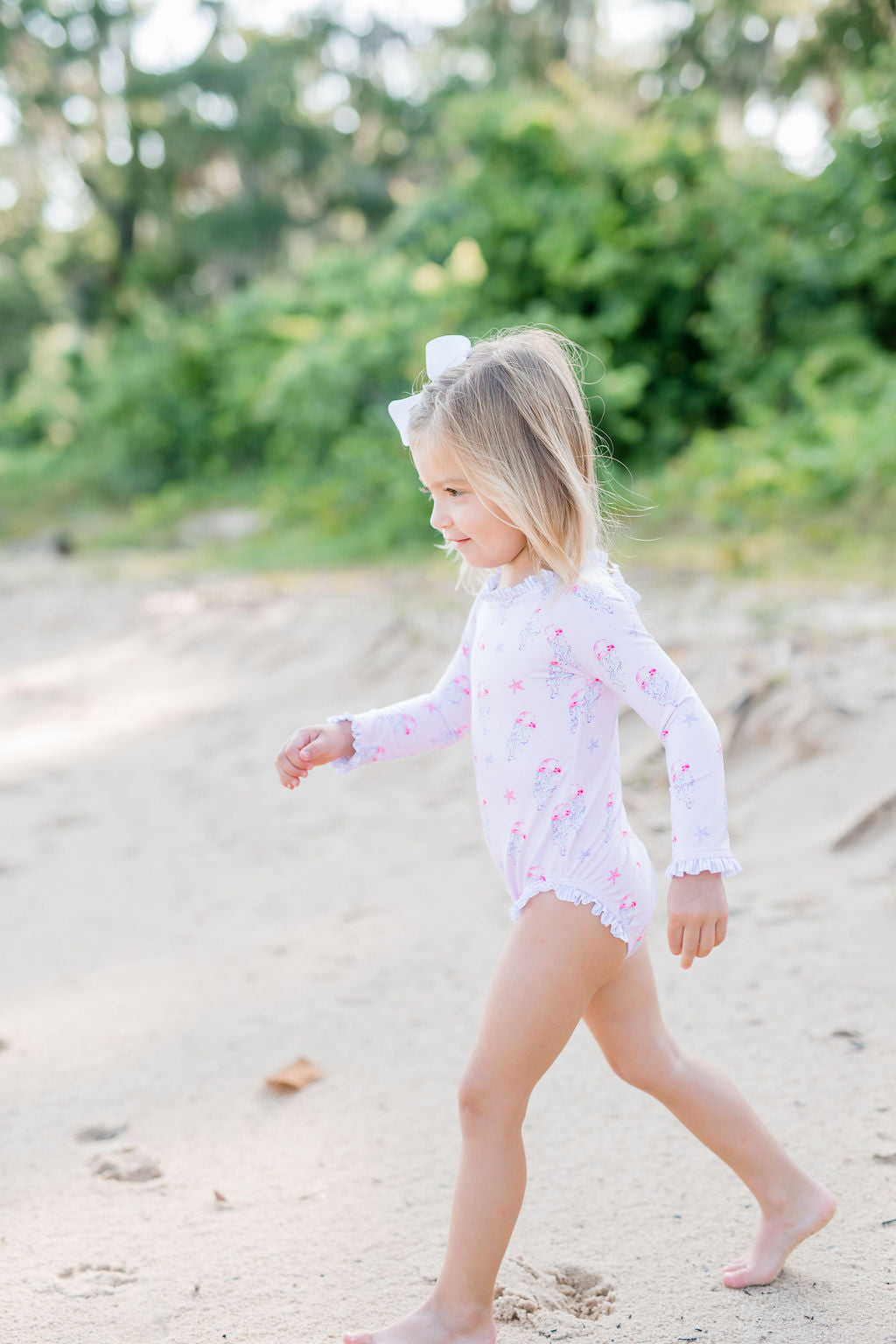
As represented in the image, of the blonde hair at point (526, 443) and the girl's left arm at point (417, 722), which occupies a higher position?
the blonde hair at point (526, 443)

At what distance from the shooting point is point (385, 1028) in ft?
9.73

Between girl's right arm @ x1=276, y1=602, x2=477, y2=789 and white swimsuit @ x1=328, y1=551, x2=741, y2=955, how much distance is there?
22 cm

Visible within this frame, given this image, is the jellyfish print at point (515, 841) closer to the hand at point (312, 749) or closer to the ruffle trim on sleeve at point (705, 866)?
the ruffle trim on sleeve at point (705, 866)

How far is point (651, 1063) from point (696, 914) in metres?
0.35

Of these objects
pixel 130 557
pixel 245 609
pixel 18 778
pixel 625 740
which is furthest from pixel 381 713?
pixel 130 557

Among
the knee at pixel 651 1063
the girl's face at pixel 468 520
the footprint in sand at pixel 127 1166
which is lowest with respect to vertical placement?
the footprint in sand at pixel 127 1166

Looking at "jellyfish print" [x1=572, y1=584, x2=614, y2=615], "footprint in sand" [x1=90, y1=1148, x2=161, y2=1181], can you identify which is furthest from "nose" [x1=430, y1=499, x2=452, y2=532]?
"footprint in sand" [x1=90, y1=1148, x2=161, y2=1181]

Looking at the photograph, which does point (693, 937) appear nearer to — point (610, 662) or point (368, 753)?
point (610, 662)

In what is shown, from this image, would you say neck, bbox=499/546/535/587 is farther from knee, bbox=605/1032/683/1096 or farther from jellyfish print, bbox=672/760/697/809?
knee, bbox=605/1032/683/1096

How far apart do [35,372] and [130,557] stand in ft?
33.3

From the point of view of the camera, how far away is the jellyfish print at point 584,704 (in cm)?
173

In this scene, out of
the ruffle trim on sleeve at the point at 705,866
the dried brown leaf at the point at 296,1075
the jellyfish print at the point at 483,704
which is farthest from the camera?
the dried brown leaf at the point at 296,1075

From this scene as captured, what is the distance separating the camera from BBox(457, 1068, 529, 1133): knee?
5.44ft

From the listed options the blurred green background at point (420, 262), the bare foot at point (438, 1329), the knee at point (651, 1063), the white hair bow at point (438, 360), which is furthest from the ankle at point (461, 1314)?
the blurred green background at point (420, 262)
